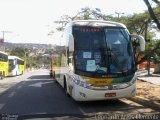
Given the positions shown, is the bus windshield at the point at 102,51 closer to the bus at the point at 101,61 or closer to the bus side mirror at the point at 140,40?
the bus at the point at 101,61

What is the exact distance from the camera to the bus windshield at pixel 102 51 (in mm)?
13688

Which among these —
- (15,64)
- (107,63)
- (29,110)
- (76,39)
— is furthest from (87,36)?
(15,64)

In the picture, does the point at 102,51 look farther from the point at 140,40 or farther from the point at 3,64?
the point at 3,64

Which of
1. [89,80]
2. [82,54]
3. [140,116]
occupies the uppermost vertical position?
[82,54]

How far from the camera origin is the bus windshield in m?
13.7

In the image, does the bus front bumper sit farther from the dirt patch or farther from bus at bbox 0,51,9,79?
bus at bbox 0,51,9,79

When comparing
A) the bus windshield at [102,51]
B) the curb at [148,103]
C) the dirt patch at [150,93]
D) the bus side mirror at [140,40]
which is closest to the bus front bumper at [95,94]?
the bus windshield at [102,51]

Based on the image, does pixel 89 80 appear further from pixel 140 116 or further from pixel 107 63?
pixel 140 116

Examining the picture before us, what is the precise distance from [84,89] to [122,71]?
5.27 feet

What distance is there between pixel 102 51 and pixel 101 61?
0.39 metres

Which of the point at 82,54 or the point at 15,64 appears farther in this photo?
the point at 15,64

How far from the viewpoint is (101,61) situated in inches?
543

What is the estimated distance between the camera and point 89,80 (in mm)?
13391

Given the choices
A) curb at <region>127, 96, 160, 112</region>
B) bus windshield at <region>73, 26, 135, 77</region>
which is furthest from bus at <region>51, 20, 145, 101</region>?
curb at <region>127, 96, 160, 112</region>
